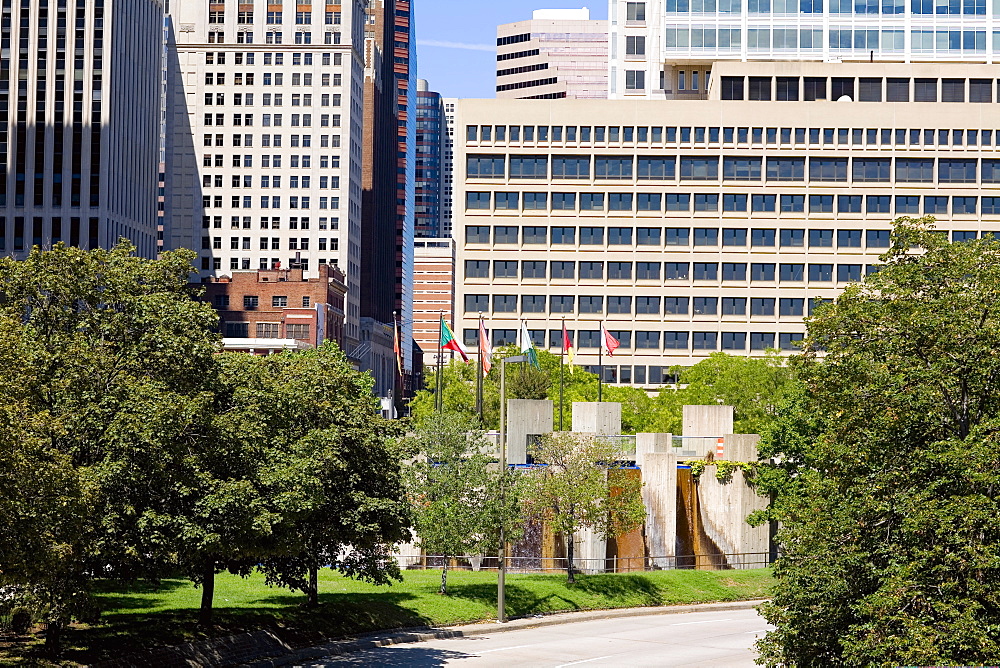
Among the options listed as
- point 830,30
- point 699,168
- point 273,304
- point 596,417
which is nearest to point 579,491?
point 596,417

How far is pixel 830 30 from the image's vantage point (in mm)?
135500

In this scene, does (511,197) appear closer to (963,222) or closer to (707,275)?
(707,275)

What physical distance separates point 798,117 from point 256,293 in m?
84.2

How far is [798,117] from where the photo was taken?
409 feet

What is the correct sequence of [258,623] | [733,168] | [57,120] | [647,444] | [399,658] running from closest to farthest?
[399,658], [258,623], [647,444], [733,168], [57,120]

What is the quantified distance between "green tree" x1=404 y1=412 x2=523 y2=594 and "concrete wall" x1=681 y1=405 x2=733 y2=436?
21.0m

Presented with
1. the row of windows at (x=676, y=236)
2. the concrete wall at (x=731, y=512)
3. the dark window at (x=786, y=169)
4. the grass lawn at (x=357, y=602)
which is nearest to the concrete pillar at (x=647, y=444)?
the concrete wall at (x=731, y=512)

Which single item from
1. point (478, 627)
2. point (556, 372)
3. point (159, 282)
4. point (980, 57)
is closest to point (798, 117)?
point (980, 57)

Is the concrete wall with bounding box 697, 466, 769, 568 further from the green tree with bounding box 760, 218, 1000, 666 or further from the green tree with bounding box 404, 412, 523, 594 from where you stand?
the green tree with bounding box 760, 218, 1000, 666

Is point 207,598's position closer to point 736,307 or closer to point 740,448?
point 740,448

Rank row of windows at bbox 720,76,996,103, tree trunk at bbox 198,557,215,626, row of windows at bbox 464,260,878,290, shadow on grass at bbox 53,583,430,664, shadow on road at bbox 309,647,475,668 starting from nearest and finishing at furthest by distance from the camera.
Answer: shadow on grass at bbox 53,583,430,664
tree trunk at bbox 198,557,215,626
shadow on road at bbox 309,647,475,668
row of windows at bbox 464,260,878,290
row of windows at bbox 720,76,996,103

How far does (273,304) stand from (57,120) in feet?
124

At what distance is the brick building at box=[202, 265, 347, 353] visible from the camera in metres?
174

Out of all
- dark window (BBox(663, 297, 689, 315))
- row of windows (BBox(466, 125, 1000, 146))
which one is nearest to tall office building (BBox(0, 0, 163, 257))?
Answer: row of windows (BBox(466, 125, 1000, 146))
